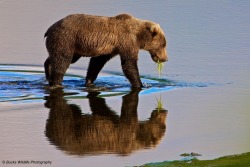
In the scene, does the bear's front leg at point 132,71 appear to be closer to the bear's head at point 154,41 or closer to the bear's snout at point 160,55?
the bear's head at point 154,41

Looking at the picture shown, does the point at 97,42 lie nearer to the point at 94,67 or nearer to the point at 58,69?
the point at 94,67

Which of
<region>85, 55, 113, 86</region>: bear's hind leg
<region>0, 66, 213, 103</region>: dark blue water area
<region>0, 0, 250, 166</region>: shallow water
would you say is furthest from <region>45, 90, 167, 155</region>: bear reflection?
<region>85, 55, 113, 86</region>: bear's hind leg

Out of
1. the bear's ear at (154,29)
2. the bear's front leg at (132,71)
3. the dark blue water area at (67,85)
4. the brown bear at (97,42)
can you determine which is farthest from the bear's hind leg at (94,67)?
the bear's ear at (154,29)

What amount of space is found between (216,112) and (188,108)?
1.93 ft

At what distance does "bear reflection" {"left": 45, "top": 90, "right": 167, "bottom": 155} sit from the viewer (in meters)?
13.1

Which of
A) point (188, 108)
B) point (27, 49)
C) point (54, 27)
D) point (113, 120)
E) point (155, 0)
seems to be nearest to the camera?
point (113, 120)

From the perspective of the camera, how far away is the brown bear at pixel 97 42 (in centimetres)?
1838

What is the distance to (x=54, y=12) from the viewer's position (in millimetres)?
28938

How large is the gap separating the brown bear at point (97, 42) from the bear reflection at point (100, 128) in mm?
1312

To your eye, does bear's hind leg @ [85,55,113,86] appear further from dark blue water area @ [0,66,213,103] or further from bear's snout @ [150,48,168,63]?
bear's snout @ [150,48,168,63]

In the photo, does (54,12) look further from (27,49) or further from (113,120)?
(113,120)

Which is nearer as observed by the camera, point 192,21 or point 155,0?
point 192,21

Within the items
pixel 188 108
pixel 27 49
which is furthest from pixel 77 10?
pixel 188 108

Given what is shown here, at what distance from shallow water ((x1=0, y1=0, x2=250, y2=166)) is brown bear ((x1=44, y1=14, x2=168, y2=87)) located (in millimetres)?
407
